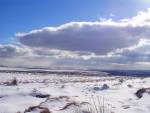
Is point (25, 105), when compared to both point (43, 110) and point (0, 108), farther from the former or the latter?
point (43, 110)

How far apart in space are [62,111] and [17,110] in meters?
2.01

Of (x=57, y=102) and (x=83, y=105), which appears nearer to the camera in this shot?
(x=83, y=105)

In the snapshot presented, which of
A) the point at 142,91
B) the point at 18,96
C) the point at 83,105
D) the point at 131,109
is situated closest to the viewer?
the point at 83,105

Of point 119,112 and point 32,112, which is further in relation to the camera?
point 119,112

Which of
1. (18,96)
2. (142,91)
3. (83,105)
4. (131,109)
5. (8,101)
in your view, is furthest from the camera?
(142,91)

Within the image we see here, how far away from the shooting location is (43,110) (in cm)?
1054

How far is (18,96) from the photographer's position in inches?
622

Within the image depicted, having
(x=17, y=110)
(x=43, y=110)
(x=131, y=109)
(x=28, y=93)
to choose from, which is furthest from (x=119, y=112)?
(x=28, y=93)

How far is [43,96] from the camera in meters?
16.7

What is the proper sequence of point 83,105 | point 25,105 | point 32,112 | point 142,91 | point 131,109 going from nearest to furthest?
point 32,112
point 83,105
point 131,109
point 25,105
point 142,91

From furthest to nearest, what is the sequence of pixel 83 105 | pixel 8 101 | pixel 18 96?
pixel 18 96, pixel 8 101, pixel 83 105

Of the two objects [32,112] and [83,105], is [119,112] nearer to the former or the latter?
[83,105]

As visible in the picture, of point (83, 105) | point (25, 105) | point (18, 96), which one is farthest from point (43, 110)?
point (18, 96)

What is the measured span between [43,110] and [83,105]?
159cm
